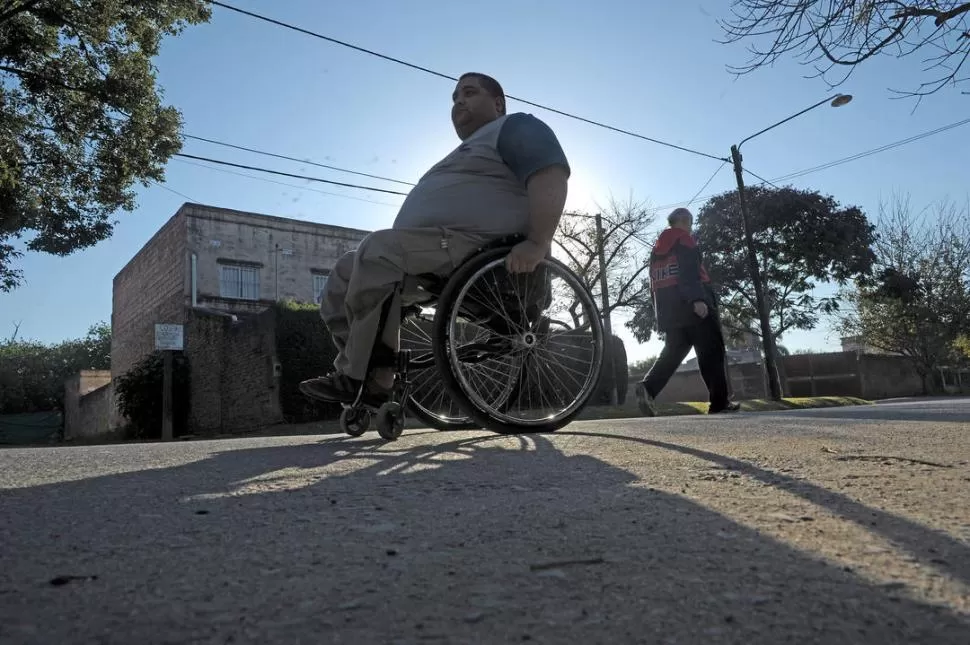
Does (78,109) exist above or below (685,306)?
above

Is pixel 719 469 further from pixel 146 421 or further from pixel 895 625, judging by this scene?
pixel 146 421

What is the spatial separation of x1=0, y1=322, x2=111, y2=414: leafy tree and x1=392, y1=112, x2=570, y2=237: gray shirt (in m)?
43.7

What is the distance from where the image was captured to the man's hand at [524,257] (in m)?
2.75

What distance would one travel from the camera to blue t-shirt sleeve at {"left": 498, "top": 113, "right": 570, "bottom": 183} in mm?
2779

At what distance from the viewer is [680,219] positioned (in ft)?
19.0

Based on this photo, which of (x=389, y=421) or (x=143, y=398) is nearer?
(x=389, y=421)

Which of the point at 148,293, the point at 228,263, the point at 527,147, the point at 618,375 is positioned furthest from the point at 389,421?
the point at 148,293

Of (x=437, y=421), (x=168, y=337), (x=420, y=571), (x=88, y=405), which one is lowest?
(x=420, y=571)

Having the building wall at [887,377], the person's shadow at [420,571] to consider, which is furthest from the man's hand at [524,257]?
the building wall at [887,377]

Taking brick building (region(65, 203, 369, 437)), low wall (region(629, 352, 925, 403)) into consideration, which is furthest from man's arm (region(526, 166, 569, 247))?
A: low wall (region(629, 352, 925, 403))

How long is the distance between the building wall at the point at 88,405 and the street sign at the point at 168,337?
517 inches

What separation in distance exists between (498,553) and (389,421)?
2056mm

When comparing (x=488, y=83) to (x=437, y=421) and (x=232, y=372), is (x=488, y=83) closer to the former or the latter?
(x=437, y=421)

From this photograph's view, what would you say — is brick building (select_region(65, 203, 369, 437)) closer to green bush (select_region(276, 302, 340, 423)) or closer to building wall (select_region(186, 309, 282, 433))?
building wall (select_region(186, 309, 282, 433))
